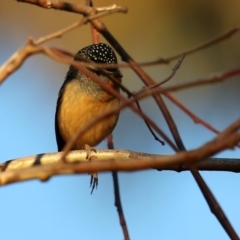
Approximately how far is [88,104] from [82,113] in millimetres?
58

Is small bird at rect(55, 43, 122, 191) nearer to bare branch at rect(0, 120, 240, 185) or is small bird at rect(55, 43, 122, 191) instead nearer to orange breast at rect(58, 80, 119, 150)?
orange breast at rect(58, 80, 119, 150)

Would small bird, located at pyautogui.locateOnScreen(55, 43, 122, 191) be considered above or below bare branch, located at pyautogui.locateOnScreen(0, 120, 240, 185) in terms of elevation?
above

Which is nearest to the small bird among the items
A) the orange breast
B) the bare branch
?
the orange breast

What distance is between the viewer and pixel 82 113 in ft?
9.93

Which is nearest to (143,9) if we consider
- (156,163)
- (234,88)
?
(234,88)

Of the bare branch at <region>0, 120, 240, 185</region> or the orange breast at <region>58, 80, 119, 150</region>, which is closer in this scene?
the bare branch at <region>0, 120, 240, 185</region>

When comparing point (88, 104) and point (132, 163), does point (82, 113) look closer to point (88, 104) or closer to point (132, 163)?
point (88, 104)

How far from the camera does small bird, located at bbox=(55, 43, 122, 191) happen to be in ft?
9.92

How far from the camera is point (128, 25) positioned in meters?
4.23

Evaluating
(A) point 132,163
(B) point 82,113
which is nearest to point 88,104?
(B) point 82,113

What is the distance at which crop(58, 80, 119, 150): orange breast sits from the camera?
9.92ft

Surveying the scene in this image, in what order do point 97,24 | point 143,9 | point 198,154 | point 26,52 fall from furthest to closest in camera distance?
point 143,9, point 97,24, point 26,52, point 198,154

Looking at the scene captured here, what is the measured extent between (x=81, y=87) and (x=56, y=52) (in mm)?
2119

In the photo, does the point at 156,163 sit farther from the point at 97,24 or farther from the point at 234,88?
the point at 234,88
